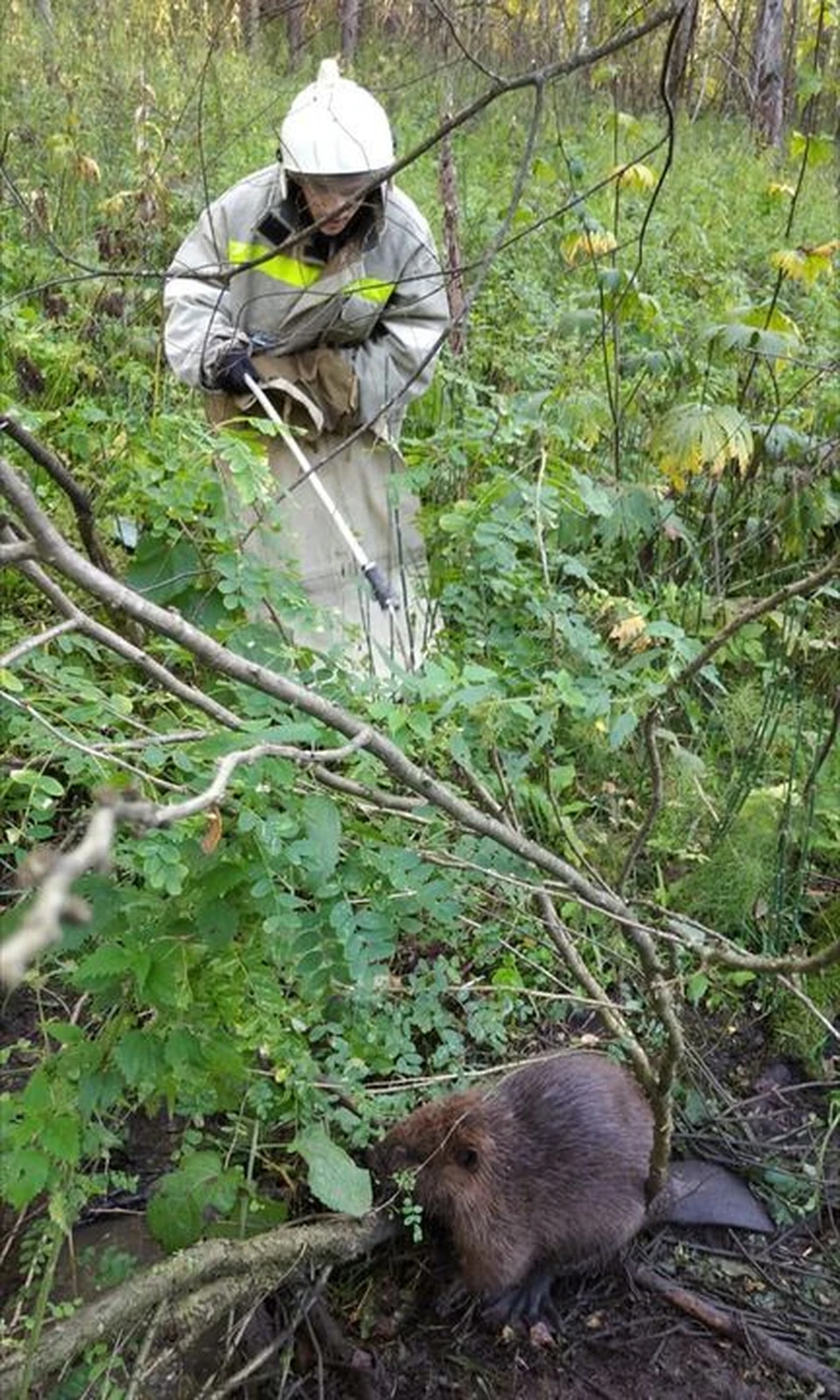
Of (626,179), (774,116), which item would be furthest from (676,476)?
(774,116)

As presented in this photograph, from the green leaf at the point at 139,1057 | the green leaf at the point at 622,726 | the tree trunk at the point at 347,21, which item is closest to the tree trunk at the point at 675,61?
the green leaf at the point at 622,726

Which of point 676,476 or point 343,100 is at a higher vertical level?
point 343,100

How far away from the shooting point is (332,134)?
3.37 metres

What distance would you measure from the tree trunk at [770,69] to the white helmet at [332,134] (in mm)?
6807

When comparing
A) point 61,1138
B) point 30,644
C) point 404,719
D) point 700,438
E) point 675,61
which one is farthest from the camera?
point 700,438

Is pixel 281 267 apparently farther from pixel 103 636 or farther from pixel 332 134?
pixel 103 636

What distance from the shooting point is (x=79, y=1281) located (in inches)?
93.8

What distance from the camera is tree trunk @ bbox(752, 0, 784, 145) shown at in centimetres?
962

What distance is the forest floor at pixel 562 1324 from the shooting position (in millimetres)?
2447

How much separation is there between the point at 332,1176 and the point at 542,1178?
0.63 metres

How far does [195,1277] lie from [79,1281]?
0.41m

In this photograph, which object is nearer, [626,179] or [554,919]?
[554,919]

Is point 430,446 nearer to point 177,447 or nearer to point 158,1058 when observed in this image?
point 177,447

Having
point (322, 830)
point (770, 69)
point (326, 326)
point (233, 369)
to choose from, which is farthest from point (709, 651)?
point (770, 69)
